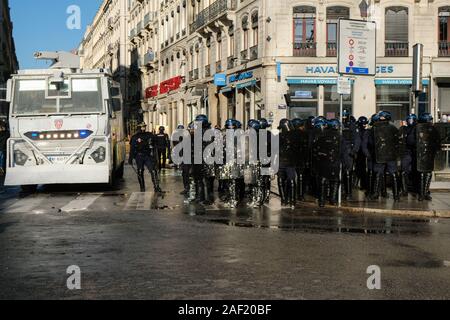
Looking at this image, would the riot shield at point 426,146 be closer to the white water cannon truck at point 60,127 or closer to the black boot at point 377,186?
the black boot at point 377,186

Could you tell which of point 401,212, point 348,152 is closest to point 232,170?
point 348,152

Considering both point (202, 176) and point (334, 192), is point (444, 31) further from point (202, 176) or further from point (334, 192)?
point (202, 176)

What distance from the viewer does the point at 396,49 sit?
34.0m

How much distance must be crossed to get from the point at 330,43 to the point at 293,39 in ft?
6.09

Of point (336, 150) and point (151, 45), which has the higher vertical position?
point (151, 45)

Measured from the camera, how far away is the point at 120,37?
79.2 meters

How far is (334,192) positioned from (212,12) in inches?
1147

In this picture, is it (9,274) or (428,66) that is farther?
(428,66)

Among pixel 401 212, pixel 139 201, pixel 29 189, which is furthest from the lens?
pixel 29 189

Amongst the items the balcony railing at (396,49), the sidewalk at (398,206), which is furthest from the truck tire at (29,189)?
the balcony railing at (396,49)

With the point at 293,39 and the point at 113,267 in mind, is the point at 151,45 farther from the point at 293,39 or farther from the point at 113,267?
the point at 113,267
